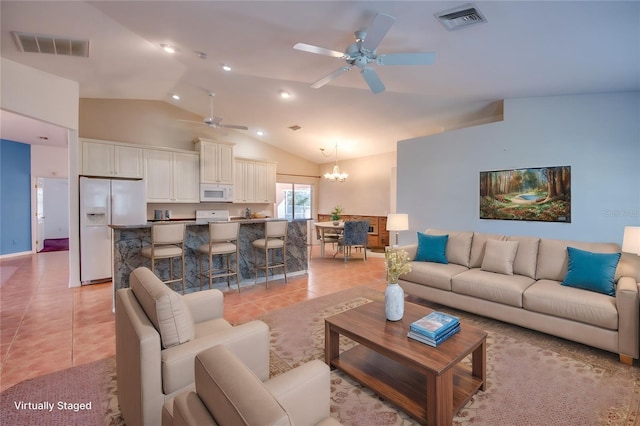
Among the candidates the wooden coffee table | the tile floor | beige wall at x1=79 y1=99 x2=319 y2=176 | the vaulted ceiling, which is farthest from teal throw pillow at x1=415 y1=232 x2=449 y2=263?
beige wall at x1=79 y1=99 x2=319 y2=176

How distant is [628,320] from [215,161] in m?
7.16

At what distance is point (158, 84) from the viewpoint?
5.58m

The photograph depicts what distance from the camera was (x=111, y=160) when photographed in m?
5.52

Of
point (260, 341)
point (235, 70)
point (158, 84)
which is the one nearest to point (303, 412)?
point (260, 341)

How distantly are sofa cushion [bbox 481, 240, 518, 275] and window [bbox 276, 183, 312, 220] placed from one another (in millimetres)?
6660

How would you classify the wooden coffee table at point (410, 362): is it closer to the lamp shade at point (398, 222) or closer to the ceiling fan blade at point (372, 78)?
the ceiling fan blade at point (372, 78)

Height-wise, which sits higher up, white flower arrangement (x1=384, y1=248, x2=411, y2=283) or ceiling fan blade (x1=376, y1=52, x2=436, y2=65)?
ceiling fan blade (x1=376, y1=52, x2=436, y2=65)

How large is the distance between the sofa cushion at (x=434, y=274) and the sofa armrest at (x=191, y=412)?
322cm

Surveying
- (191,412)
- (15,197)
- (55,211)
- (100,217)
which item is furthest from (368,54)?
(55,211)

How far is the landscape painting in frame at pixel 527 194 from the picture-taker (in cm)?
386

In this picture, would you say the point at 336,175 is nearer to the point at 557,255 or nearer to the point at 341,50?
the point at 341,50

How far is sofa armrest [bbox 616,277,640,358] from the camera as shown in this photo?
234cm

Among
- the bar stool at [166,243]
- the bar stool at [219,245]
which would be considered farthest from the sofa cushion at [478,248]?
the bar stool at [166,243]

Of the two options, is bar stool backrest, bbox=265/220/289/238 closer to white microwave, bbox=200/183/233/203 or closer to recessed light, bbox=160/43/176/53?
recessed light, bbox=160/43/176/53
